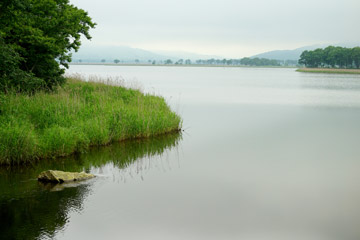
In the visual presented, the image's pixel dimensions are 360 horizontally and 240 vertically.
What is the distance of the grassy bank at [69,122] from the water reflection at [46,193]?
1.55ft

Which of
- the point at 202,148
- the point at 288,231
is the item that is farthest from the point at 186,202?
the point at 202,148

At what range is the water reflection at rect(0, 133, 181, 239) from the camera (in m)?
7.85

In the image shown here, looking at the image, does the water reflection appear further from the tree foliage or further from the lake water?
the tree foliage

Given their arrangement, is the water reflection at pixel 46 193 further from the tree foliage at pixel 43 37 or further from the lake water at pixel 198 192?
the tree foliage at pixel 43 37

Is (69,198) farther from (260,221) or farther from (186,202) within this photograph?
(260,221)

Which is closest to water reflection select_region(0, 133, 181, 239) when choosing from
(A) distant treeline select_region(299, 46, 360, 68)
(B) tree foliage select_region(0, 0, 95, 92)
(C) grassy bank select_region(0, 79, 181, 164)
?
(C) grassy bank select_region(0, 79, 181, 164)

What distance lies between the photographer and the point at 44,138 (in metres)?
12.9

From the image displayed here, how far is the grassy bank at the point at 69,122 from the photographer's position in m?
12.1

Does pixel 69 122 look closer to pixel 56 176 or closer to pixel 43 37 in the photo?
pixel 56 176

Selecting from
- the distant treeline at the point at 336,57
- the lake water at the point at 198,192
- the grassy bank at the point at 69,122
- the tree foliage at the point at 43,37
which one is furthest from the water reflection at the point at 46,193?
the distant treeline at the point at 336,57

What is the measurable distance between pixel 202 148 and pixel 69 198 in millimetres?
7964

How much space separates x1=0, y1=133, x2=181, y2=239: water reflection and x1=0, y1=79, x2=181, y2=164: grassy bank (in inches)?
18.6

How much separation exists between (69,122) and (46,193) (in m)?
5.33

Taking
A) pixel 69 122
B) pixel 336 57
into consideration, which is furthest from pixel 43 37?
pixel 336 57
